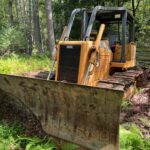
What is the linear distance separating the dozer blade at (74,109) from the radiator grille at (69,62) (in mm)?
1042

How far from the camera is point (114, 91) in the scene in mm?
2697

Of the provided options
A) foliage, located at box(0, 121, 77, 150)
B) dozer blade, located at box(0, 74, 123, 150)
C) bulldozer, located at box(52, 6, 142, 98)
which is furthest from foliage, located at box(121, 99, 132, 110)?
foliage, located at box(0, 121, 77, 150)

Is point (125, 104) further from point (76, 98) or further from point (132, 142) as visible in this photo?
point (76, 98)

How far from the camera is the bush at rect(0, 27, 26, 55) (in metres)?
10.7

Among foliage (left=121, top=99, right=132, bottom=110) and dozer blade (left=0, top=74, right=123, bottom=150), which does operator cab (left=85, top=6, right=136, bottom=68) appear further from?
dozer blade (left=0, top=74, right=123, bottom=150)

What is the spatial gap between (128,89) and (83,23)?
1927mm

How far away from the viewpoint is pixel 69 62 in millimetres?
4371

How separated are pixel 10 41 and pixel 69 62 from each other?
26.0 feet

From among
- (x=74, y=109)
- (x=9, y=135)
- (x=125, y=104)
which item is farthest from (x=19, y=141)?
(x=125, y=104)

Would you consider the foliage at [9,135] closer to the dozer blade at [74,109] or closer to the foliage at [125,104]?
the dozer blade at [74,109]

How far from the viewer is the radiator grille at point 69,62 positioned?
426cm

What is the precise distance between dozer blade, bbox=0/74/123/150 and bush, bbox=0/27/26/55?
7.47 meters

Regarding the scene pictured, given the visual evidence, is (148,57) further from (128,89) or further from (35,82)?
(35,82)

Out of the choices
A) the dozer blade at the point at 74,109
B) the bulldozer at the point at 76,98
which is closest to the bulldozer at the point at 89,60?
the bulldozer at the point at 76,98
